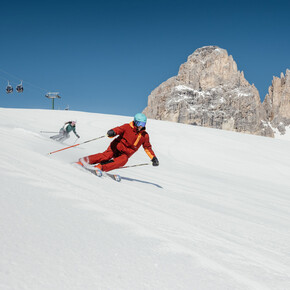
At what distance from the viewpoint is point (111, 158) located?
510 centimetres

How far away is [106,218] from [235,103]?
13826 centimetres

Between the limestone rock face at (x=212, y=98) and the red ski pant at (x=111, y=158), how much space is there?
12476cm

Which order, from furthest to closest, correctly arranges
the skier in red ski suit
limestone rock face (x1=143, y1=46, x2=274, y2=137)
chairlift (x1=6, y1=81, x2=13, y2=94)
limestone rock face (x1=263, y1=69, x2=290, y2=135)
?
limestone rock face (x1=263, y1=69, x2=290, y2=135)
limestone rock face (x1=143, y1=46, x2=274, y2=137)
chairlift (x1=6, y1=81, x2=13, y2=94)
the skier in red ski suit

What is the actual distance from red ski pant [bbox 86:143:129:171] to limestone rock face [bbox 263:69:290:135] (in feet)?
528

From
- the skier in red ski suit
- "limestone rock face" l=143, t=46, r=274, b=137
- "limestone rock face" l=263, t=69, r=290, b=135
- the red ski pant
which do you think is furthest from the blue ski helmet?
"limestone rock face" l=263, t=69, r=290, b=135

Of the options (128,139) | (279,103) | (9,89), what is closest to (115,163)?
(128,139)

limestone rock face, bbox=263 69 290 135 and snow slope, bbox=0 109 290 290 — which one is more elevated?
limestone rock face, bbox=263 69 290 135

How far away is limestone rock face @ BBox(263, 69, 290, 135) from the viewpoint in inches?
5930

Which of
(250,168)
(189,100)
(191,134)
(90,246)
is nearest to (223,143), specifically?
(191,134)

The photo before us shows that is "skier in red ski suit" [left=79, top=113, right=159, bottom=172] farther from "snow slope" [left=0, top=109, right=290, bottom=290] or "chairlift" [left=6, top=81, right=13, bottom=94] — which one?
"chairlift" [left=6, top=81, right=13, bottom=94]

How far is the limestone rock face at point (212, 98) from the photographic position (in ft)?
423

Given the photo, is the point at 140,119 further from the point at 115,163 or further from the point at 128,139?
the point at 115,163

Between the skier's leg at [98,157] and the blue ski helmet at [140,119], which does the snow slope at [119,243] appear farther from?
the blue ski helmet at [140,119]

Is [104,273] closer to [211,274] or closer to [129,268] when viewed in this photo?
[129,268]
